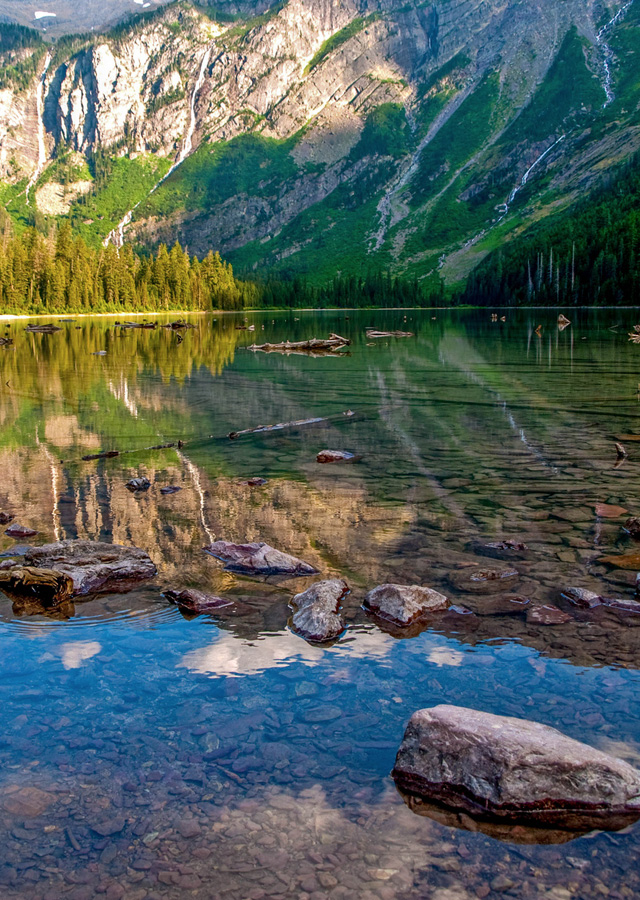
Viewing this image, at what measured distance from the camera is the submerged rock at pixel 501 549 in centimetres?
1240

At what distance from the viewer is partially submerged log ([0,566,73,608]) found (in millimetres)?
10914

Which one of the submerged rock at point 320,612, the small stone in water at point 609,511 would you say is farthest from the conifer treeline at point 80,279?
the submerged rock at point 320,612

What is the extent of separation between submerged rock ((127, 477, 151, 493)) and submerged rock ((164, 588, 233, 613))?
22.5ft

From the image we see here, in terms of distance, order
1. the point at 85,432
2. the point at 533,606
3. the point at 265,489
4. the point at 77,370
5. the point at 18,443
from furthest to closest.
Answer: the point at 77,370 < the point at 85,432 < the point at 18,443 < the point at 265,489 < the point at 533,606

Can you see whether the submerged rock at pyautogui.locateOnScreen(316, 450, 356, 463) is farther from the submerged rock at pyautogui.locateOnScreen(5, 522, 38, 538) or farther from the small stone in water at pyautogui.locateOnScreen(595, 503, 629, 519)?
the submerged rock at pyautogui.locateOnScreen(5, 522, 38, 538)

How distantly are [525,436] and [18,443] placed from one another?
1742 centimetres

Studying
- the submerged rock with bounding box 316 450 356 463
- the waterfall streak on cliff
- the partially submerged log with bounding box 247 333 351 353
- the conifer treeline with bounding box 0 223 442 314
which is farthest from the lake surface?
the conifer treeline with bounding box 0 223 442 314

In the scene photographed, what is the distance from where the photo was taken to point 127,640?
9492mm

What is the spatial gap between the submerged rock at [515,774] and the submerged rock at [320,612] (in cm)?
279

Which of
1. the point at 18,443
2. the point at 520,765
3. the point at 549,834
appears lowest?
the point at 549,834

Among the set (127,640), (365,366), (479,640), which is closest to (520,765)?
(479,640)

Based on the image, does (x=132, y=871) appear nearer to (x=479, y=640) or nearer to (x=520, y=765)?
(x=520, y=765)

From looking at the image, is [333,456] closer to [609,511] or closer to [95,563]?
[609,511]

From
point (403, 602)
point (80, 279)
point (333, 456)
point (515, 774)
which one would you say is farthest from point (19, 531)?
point (80, 279)
